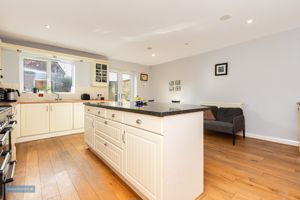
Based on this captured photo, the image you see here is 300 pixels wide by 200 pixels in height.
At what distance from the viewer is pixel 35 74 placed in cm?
387

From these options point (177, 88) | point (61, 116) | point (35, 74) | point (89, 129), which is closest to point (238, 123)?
point (177, 88)

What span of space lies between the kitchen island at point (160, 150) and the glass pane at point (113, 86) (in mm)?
3839

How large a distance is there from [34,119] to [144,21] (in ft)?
10.8

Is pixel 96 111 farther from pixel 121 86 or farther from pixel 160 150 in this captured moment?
pixel 121 86

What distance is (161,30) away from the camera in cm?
309

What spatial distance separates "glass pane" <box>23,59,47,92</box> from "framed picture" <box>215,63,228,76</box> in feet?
16.0

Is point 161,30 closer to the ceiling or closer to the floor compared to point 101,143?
closer to the ceiling

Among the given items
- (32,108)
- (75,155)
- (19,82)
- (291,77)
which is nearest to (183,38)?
(291,77)

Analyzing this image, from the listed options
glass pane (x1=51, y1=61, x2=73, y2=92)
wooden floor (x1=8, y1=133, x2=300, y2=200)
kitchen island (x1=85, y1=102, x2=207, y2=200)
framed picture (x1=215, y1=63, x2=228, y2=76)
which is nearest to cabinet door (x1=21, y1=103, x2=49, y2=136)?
wooden floor (x1=8, y1=133, x2=300, y2=200)

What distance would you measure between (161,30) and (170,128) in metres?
2.53

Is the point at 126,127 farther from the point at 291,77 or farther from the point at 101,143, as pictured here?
the point at 291,77

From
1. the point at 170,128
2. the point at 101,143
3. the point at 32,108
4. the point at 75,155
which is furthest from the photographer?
the point at 32,108

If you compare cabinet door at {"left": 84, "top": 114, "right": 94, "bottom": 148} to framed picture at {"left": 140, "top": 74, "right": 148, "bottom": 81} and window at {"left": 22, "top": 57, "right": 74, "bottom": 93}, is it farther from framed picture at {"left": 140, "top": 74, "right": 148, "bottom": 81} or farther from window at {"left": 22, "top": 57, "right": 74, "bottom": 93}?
framed picture at {"left": 140, "top": 74, "right": 148, "bottom": 81}

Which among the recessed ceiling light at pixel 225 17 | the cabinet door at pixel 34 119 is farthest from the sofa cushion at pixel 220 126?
the cabinet door at pixel 34 119
